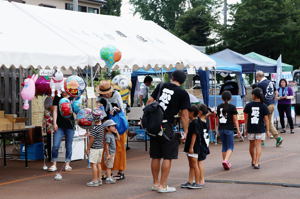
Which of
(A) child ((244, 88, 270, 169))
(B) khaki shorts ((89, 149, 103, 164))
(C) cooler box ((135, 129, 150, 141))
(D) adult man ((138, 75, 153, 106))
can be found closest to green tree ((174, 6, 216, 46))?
(D) adult man ((138, 75, 153, 106))

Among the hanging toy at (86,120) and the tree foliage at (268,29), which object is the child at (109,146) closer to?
the hanging toy at (86,120)

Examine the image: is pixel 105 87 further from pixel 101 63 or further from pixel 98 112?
pixel 101 63

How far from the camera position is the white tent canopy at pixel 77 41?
32.9ft

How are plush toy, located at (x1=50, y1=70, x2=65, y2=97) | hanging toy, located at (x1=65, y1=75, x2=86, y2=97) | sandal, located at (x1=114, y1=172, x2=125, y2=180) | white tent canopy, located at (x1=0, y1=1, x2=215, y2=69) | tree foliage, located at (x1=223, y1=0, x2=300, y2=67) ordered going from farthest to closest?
tree foliage, located at (x1=223, y1=0, x2=300, y2=67), plush toy, located at (x1=50, y1=70, x2=65, y2=97), hanging toy, located at (x1=65, y1=75, x2=86, y2=97), white tent canopy, located at (x1=0, y1=1, x2=215, y2=69), sandal, located at (x1=114, y1=172, x2=125, y2=180)

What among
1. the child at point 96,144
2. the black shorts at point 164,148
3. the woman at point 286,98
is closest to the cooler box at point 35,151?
the child at point 96,144

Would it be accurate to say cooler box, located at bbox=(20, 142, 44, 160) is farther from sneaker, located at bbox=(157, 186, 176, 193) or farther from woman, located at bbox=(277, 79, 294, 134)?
woman, located at bbox=(277, 79, 294, 134)

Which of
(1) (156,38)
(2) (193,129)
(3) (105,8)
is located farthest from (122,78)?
(3) (105,8)

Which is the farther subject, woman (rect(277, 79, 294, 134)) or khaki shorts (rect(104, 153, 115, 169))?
woman (rect(277, 79, 294, 134))

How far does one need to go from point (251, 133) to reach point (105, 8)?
159 ft

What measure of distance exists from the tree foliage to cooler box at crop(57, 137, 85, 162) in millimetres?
28609

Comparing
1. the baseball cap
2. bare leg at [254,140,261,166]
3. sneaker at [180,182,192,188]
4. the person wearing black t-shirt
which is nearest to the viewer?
sneaker at [180,182,192,188]

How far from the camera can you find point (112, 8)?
2296 inches

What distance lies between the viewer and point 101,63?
1105 centimetres

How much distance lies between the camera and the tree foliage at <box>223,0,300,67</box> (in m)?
39.2
